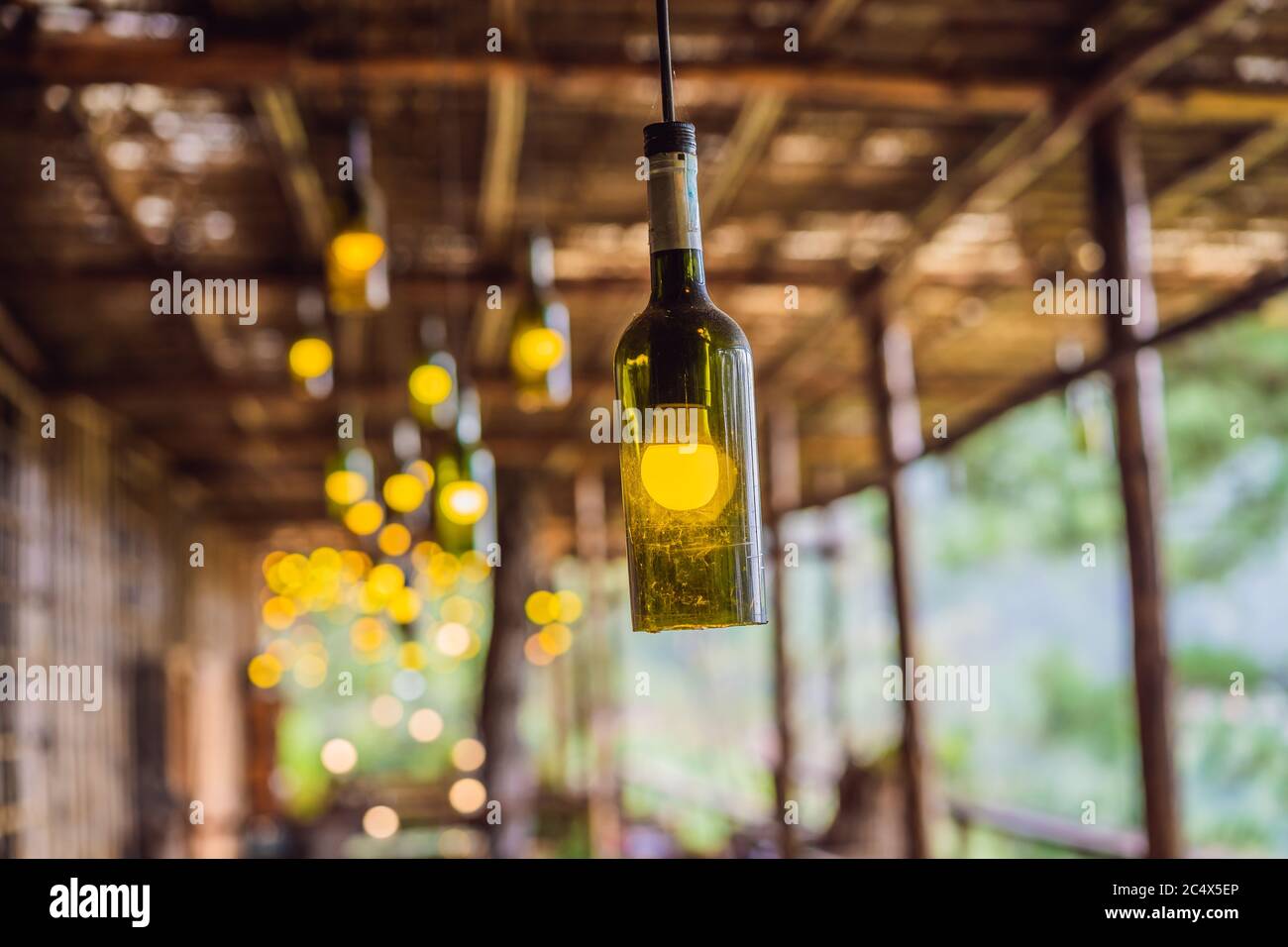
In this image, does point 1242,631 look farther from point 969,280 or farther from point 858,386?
point 969,280

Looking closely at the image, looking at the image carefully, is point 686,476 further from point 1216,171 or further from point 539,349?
point 1216,171

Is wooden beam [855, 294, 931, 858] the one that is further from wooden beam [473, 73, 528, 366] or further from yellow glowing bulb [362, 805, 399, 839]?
yellow glowing bulb [362, 805, 399, 839]

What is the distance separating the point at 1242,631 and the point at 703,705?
43.3ft

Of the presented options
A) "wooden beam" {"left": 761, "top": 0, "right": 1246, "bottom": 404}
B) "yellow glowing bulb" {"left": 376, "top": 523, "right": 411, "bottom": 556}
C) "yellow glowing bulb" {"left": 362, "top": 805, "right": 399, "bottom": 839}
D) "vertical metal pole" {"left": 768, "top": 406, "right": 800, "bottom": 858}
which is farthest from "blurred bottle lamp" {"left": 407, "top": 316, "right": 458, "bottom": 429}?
"yellow glowing bulb" {"left": 362, "top": 805, "right": 399, "bottom": 839}

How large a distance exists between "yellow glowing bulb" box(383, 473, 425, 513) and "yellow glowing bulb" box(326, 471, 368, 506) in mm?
239

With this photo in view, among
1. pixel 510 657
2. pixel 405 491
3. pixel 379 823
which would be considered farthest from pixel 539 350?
pixel 510 657

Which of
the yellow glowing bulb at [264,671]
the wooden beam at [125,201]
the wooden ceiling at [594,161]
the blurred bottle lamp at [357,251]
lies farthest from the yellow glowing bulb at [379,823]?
the blurred bottle lamp at [357,251]

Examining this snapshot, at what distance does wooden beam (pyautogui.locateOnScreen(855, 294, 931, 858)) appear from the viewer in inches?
318

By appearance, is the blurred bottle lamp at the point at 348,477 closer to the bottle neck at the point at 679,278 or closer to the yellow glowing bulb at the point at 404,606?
the yellow glowing bulb at the point at 404,606

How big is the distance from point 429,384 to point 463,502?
1.58 ft

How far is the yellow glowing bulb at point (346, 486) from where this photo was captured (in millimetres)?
6004

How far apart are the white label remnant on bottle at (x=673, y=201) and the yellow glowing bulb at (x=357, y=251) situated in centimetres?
290

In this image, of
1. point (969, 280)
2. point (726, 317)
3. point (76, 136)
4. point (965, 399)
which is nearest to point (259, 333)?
point (76, 136)

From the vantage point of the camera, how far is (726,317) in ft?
3.33
